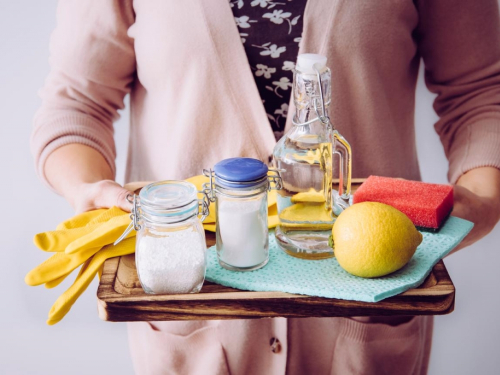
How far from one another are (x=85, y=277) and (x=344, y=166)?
278 millimetres

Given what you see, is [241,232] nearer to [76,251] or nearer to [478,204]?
[76,251]

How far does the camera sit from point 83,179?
70 cm

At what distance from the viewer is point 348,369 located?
744 mm

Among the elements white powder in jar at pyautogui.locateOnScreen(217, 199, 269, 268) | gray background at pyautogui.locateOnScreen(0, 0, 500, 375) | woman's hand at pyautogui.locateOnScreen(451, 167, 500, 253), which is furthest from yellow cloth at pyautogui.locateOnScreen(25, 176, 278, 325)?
gray background at pyautogui.locateOnScreen(0, 0, 500, 375)

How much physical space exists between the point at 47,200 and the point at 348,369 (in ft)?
2.61

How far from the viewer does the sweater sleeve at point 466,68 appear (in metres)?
0.75

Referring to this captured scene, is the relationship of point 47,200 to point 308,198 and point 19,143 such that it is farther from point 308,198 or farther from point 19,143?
point 308,198

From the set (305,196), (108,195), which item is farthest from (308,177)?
(108,195)

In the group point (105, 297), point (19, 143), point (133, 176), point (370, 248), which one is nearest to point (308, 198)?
point (370, 248)

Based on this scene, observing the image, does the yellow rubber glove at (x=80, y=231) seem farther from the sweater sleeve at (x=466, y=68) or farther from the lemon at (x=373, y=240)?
the sweater sleeve at (x=466, y=68)

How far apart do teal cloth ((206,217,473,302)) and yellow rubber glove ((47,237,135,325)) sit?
0.09 m

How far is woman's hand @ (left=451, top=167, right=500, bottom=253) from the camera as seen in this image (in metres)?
0.64

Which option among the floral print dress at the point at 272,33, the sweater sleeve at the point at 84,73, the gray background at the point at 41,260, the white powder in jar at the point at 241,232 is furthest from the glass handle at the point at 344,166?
the gray background at the point at 41,260

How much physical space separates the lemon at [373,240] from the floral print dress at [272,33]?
278 millimetres
